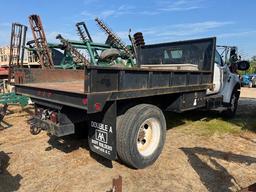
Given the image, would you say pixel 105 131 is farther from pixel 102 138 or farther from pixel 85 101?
pixel 85 101

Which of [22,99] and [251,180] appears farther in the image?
[22,99]

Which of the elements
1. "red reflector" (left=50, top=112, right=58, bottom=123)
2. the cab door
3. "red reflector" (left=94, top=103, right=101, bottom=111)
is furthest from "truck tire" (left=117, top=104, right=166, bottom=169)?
the cab door

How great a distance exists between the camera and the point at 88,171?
3.98 meters

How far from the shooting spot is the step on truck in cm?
328

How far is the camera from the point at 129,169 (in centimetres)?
403

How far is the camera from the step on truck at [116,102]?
3.28m

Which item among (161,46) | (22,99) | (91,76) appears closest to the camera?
(91,76)

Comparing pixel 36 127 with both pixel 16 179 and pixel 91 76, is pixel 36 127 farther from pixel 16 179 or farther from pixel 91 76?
pixel 91 76

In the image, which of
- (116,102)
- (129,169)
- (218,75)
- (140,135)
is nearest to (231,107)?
(218,75)

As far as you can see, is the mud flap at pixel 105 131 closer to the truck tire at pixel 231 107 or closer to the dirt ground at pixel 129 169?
the dirt ground at pixel 129 169

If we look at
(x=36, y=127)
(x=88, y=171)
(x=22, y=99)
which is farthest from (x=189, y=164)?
(x=22, y=99)

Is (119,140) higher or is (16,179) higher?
(119,140)

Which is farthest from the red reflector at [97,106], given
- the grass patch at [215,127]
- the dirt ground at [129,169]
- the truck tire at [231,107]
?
the truck tire at [231,107]

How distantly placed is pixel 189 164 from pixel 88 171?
1.59 metres
